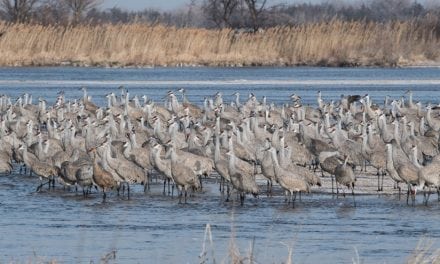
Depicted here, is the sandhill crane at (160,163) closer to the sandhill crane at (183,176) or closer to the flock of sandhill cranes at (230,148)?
the flock of sandhill cranes at (230,148)

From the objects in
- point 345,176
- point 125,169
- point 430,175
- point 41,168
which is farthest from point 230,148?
point 430,175

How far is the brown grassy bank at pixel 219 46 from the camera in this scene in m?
43.0

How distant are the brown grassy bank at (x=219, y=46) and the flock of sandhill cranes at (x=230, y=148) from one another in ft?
60.6

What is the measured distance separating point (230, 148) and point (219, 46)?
26396 millimetres

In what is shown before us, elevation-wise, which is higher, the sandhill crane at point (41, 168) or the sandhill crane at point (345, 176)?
the sandhill crane at point (345, 176)

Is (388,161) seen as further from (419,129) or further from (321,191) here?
(419,129)

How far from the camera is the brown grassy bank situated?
141ft

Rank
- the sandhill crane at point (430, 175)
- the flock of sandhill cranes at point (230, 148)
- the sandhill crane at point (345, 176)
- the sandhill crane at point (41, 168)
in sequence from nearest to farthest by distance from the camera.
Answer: the sandhill crane at point (430, 175) < the sandhill crane at point (345, 176) < the flock of sandhill cranes at point (230, 148) < the sandhill crane at point (41, 168)

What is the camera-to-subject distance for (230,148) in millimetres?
17219

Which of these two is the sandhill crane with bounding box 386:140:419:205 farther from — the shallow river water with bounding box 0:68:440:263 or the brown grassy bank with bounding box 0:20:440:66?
the brown grassy bank with bounding box 0:20:440:66

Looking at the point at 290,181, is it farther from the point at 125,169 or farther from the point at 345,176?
the point at 125,169

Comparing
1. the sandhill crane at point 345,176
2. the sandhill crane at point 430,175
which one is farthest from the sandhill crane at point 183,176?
the sandhill crane at point 430,175

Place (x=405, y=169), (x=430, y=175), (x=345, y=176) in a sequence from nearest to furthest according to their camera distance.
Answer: (x=430, y=175) < (x=405, y=169) < (x=345, y=176)

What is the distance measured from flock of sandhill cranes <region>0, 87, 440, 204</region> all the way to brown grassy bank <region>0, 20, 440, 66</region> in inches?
728
